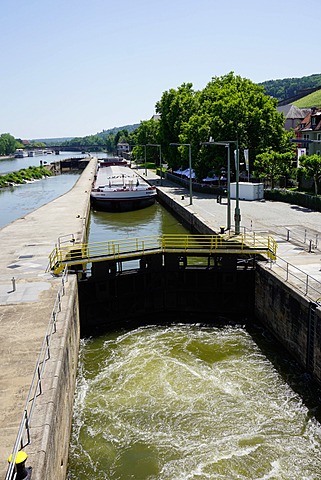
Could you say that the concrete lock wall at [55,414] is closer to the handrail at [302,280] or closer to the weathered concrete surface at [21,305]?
the weathered concrete surface at [21,305]

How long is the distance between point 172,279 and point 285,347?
6222mm

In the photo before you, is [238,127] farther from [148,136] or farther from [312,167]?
[148,136]

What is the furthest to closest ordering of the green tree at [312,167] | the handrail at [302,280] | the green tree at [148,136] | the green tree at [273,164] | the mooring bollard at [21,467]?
the green tree at [148,136], the green tree at [273,164], the green tree at [312,167], the handrail at [302,280], the mooring bollard at [21,467]

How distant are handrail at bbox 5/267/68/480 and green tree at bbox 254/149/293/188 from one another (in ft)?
98.1

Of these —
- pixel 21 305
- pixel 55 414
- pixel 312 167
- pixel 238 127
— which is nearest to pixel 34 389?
pixel 55 414

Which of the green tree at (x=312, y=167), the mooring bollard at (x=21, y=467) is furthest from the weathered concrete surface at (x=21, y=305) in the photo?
the green tree at (x=312, y=167)

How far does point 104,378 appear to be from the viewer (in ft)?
50.3

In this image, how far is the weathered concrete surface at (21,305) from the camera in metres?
10.1

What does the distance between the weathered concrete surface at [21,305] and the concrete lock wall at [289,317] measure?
8.49 meters

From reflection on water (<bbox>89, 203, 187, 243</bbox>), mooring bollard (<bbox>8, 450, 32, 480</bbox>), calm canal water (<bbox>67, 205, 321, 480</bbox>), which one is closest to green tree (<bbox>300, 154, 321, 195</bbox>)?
reflection on water (<bbox>89, 203, 187, 243</bbox>)

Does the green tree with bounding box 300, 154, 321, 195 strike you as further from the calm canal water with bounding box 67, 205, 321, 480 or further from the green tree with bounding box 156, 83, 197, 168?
the green tree with bounding box 156, 83, 197, 168

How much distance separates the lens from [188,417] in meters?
13.2

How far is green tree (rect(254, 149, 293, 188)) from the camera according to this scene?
43031 mm

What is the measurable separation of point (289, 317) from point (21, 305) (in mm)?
9586
